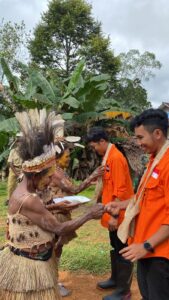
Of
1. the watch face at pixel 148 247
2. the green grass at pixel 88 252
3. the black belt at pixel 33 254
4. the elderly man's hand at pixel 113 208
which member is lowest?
the green grass at pixel 88 252

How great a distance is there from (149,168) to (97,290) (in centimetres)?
238

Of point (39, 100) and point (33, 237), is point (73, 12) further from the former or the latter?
point (33, 237)

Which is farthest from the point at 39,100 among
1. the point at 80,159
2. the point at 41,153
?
the point at 41,153

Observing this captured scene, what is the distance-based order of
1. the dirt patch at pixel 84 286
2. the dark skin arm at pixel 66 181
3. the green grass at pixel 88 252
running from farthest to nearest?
the green grass at pixel 88 252 < the dirt patch at pixel 84 286 < the dark skin arm at pixel 66 181

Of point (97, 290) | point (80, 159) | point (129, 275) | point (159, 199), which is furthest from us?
point (80, 159)

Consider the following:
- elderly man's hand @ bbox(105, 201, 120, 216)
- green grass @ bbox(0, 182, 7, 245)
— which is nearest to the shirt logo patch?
elderly man's hand @ bbox(105, 201, 120, 216)

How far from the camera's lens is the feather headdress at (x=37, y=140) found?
2.60m

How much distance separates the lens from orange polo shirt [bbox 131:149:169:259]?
2.49m

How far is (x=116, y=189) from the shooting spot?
13.2 ft

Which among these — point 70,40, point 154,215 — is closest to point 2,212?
point 154,215

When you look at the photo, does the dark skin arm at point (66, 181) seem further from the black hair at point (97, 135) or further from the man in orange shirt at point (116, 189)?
the black hair at point (97, 135)

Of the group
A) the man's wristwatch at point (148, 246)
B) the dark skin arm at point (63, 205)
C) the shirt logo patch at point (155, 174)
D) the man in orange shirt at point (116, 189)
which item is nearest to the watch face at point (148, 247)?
the man's wristwatch at point (148, 246)

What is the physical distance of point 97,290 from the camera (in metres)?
4.54

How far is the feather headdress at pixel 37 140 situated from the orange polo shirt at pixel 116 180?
1344 millimetres
